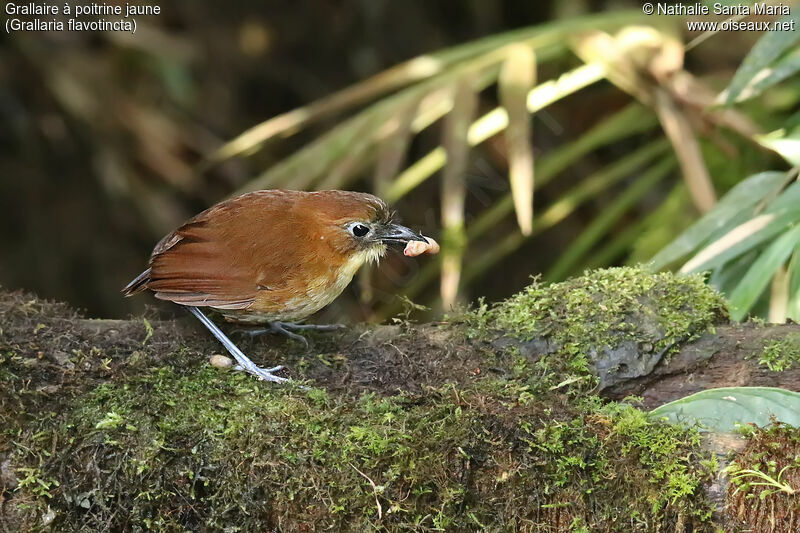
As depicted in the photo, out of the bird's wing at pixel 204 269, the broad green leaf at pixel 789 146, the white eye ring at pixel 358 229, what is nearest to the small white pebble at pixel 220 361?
the bird's wing at pixel 204 269

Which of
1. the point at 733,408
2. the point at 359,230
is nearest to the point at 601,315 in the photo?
the point at 733,408

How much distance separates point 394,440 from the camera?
6.08ft

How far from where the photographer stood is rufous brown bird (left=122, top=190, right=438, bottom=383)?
227 cm

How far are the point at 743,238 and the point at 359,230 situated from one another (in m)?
1.20

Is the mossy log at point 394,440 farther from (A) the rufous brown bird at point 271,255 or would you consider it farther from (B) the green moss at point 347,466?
(A) the rufous brown bird at point 271,255

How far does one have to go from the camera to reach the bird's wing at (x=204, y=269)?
2.26m

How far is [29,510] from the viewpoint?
1767 mm

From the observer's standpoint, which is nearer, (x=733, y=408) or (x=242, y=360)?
(x=733, y=408)

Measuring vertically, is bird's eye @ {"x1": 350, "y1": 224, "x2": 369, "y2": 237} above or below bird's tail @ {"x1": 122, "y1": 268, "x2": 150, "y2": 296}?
above

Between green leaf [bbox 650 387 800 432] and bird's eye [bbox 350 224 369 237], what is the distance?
0.95 meters

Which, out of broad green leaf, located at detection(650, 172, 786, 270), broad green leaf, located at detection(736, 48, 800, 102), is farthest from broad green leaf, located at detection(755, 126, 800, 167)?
broad green leaf, located at detection(736, 48, 800, 102)

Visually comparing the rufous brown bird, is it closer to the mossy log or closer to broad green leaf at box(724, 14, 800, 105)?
the mossy log

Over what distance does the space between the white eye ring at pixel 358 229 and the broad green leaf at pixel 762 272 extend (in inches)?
43.2

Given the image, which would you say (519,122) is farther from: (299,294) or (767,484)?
(767,484)
